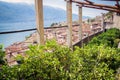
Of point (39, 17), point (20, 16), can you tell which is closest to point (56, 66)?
point (39, 17)

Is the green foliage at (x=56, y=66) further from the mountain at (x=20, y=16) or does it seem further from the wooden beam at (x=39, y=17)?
the mountain at (x=20, y=16)

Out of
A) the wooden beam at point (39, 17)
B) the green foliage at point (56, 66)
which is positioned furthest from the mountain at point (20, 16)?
the green foliage at point (56, 66)

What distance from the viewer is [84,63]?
278 cm

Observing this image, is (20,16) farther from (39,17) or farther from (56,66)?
(56,66)

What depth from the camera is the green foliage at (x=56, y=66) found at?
7.12ft

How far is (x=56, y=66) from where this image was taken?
2.32 m

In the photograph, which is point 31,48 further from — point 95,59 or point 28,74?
point 95,59

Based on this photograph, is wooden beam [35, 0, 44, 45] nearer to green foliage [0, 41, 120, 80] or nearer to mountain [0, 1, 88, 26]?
mountain [0, 1, 88, 26]

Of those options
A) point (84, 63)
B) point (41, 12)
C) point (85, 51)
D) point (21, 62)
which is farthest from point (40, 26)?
point (21, 62)

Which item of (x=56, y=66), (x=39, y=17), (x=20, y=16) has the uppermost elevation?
(x=20, y=16)

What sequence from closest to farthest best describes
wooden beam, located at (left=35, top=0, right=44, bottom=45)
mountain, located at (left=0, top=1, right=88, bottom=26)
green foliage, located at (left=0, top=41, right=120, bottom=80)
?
green foliage, located at (left=0, top=41, right=120, bottom=80)
wooden beam, located at (left=35, top=0, right=44, bottom=45)
mountain, located at (left=0, top=1, right=88, bottom=26)

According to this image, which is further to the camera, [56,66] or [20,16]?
[20,16]

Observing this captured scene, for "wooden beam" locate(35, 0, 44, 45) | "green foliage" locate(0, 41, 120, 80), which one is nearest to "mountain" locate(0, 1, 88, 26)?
"wooden beam" locate(35, 0, 44, 45)

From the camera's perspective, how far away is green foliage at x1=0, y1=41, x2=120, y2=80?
7.12ft
